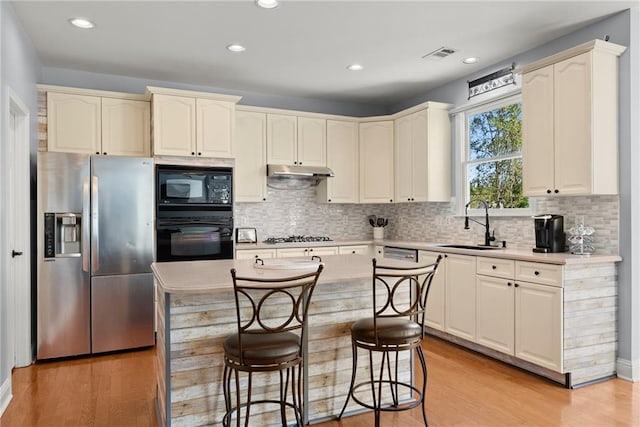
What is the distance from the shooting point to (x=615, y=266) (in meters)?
3.22

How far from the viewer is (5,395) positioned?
9.15 ft

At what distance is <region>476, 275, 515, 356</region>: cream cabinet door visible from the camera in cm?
342

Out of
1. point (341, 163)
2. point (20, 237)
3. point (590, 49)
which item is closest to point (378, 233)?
point (341, 163)

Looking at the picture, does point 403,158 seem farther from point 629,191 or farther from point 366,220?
point 629,191

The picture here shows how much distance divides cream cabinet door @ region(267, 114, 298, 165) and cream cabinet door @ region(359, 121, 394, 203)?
0.90 meters

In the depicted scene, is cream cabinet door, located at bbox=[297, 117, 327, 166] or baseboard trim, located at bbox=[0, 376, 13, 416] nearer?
baseboard trim, located at bbox=[0, 376, 13, 416]

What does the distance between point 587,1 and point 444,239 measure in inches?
104

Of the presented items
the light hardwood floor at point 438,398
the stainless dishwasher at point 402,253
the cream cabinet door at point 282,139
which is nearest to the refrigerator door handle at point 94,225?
the light hardwood floor at point 438,398

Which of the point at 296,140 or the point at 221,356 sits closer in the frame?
the point at 221,356

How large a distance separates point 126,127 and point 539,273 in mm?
4007

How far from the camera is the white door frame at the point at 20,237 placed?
11.1 feet

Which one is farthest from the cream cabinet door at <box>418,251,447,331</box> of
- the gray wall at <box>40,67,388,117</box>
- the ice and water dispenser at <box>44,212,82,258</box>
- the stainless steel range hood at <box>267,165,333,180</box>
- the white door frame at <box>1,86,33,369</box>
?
the white door frame at <box>1,86,33,369</box>

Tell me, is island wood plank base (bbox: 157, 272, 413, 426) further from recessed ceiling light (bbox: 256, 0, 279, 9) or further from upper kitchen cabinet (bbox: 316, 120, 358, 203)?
upper kitchen cabinet (bbox: 316, 120, 358, 203)

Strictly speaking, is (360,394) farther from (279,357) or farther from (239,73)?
(239,73)
